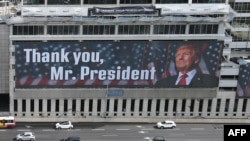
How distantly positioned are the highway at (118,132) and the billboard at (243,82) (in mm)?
10283

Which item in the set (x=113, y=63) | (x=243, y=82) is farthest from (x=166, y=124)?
(x=243, y=82)

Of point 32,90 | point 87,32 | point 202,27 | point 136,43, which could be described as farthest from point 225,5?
point 32,90

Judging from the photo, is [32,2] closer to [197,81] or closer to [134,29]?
[134,29]

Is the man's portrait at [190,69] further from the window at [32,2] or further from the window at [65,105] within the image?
the window at [32,2]

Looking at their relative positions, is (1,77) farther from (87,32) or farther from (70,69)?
(87,32)

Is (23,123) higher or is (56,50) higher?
(56,50)

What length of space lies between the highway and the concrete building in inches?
116

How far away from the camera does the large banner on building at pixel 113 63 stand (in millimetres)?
95875

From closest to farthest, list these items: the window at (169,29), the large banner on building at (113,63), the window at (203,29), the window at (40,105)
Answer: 1. the large banner on building at (113,63)
2. the window at (169,29)
3. the window at (203,29)
4. the window at (40,105)

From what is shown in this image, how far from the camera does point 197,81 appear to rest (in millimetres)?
104062

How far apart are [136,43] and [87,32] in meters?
11.5

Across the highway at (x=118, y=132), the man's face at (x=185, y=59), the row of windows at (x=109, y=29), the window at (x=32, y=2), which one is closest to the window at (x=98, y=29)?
the row of windows at (x=109, y=29)

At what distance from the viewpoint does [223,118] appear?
4213 inches

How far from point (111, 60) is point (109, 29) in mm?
7547
